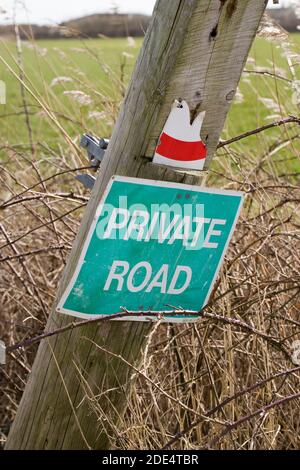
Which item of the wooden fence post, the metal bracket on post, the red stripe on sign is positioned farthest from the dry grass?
the red stripe on sign

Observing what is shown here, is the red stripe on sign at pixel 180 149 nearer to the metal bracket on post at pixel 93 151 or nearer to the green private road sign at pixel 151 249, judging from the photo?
the green private road sign at pixel 151 249

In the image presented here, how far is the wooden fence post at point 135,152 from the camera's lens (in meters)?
2.17

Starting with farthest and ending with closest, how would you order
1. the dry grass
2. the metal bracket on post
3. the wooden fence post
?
the dry grass < the metal bracket on post < the wooden fence post

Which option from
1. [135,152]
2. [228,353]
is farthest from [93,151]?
[228,353]

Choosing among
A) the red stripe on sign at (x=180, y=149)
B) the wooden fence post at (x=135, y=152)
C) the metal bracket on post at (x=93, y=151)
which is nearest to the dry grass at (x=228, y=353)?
the wooden fence post at (x=135, y=152)

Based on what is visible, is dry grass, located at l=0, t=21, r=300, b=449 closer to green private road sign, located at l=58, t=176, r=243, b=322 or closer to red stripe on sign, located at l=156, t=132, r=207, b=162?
green private road sign, located at l=58, t=176, r=243, b=322

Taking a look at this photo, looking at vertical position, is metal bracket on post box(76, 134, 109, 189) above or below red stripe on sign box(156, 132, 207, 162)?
below

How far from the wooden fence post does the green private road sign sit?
7 cm

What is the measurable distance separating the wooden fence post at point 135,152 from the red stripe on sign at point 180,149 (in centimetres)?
3

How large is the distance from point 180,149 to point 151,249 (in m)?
0.27

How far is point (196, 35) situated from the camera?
2.16 metres

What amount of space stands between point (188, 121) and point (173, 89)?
10cm

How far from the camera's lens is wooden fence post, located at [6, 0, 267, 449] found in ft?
7.11

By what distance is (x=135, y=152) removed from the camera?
2.26 metres
